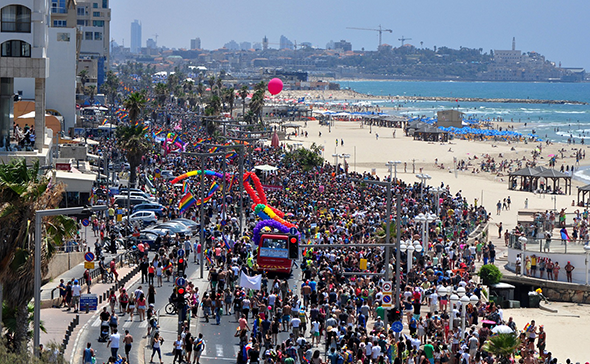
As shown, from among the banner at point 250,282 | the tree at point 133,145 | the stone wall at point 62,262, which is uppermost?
the tree at point 133,145

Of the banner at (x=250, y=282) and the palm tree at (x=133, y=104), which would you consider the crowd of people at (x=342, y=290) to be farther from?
the palm tree at (x=133, y=104)

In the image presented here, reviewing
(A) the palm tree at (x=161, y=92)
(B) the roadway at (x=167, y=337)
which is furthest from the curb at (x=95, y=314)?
(A) the palm tree at (x=161, y=92)

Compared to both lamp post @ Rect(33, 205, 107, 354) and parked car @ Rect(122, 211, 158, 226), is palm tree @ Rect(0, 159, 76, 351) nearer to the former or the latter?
lamp post @ Rect(33, 205, 107, 354)

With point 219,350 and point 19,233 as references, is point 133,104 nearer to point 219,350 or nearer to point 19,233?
point 219,350

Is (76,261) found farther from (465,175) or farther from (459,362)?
(465,175)

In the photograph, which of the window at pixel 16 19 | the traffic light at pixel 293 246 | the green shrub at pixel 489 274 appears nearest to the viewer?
the traffic light at pixel 293 246

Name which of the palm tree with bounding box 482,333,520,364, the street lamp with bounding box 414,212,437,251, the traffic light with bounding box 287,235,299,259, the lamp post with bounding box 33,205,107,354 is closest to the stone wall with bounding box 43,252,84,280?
the traffic light with bounding box 287,235,299,259

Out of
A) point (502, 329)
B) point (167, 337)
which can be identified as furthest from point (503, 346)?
point (167, 337)
